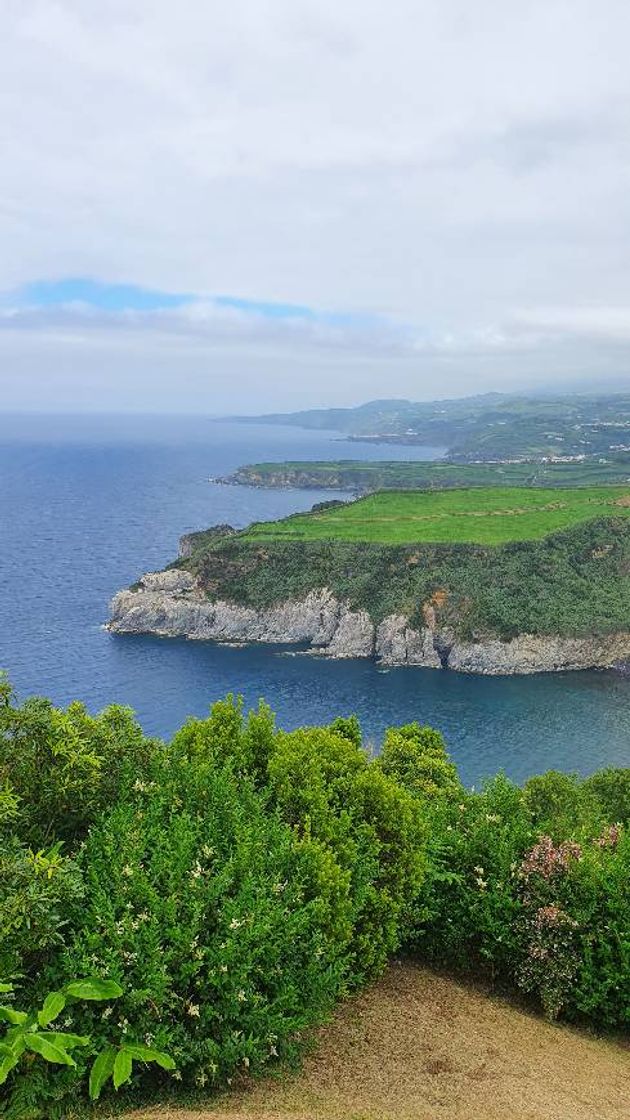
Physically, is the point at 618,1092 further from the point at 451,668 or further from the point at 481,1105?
the point at 451,668

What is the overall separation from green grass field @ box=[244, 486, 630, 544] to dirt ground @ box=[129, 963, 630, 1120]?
102940 millimetres

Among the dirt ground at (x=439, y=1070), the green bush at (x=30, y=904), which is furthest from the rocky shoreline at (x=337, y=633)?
the green bush at (x=30, y=904)

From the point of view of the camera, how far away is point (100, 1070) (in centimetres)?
1194

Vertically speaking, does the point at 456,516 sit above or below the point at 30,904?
above

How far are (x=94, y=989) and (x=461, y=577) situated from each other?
101 meters

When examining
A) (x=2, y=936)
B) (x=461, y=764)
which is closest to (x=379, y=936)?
(x=2, y=936)

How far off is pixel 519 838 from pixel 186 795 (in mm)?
9199

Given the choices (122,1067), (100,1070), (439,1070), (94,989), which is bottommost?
(439,1070)

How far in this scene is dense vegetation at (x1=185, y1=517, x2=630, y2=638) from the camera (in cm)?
10269

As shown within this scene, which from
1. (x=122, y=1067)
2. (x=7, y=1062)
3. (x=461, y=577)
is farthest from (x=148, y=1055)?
(x=461, y=577)

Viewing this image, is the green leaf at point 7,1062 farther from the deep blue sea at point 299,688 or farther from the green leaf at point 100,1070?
the deep blue sea at point 299,688

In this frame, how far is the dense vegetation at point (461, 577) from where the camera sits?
337 feet

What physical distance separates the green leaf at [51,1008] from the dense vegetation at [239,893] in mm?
87

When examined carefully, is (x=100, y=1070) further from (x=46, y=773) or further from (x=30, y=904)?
(x=46, y=773)
